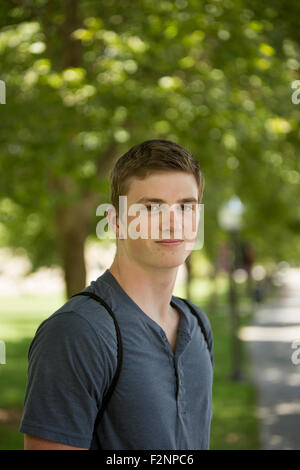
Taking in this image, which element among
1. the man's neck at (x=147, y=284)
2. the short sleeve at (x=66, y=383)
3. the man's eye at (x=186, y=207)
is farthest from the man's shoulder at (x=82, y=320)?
the man's eye at (x=186, y=207)

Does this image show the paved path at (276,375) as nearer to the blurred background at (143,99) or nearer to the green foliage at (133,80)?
the blurred background at (143,99)

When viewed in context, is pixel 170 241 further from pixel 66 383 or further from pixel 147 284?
pixel 66 383

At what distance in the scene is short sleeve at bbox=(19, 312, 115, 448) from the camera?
1.61m

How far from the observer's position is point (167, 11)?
6020mm

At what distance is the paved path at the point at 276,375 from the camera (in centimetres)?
752

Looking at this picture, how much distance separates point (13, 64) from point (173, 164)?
5.34 metres

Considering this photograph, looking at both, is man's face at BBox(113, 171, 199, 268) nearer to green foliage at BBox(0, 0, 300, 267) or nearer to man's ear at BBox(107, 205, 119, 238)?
man's ear at BBox(107, 205, 119, 238)

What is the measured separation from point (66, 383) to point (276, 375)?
A: 10745 millimetres

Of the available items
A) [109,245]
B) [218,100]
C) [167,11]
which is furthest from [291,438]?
[109,245]

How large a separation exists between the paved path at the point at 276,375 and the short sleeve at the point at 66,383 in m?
3.75

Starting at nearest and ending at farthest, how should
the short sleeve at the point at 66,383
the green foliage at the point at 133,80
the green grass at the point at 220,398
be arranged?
the short sleeve at the point at 66,383
the green foliage at the point at 133,80
the green grass at the point at 220,398

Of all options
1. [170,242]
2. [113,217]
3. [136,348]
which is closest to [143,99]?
[113,217]

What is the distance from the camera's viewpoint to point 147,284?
192cm

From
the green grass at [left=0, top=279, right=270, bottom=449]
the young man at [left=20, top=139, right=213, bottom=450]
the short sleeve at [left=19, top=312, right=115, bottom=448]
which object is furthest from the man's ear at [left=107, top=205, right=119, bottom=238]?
the green grass at [left=0, top=279, right=270, bottom=449]
